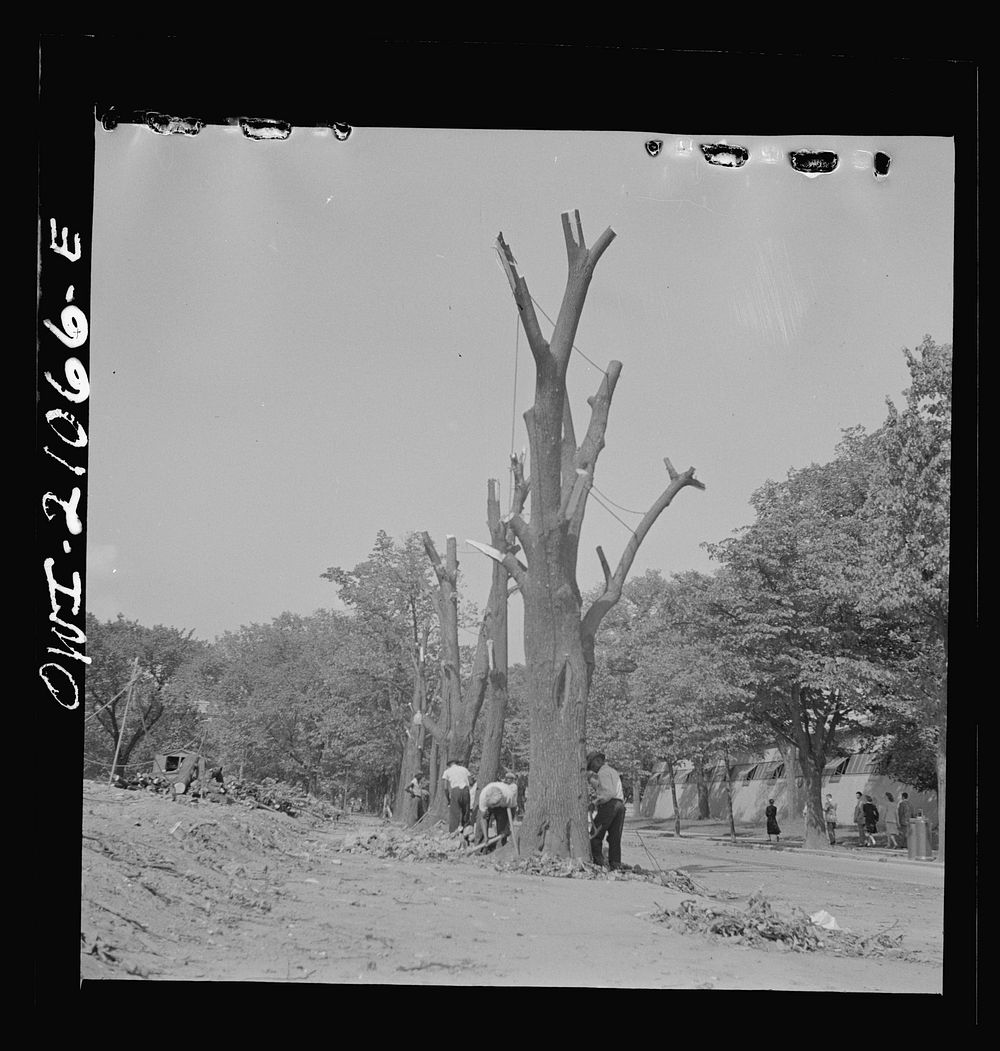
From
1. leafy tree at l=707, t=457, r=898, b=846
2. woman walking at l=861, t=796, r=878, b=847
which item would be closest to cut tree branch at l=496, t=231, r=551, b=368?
leafy tree at l=707, t=457, r=898, b=846

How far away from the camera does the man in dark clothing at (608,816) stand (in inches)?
218

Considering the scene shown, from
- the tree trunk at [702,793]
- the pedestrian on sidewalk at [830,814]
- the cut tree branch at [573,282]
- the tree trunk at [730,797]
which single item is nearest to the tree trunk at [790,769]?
the pedestrian on sidewalk at [830,814]

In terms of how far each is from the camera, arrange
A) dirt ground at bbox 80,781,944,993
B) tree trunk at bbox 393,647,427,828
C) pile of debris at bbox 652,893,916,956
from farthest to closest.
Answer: tree trunk at bbox 393,647,427,828, pile of debris at bbox 652,893,916,956, dirt ground at bbox 80,781,944,993

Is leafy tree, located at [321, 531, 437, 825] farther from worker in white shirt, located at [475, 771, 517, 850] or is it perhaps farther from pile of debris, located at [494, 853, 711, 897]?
pile of debris, located at [494, 853, 711, 897]

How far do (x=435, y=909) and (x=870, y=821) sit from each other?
7.45 feet

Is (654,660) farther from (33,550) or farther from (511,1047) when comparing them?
(33,550)

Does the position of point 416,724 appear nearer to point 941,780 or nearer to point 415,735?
point 415,735

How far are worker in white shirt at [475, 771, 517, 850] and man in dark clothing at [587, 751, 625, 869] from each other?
0.43 meters

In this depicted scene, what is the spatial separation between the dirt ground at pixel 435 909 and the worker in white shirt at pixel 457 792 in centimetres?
19

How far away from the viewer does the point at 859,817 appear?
541cm

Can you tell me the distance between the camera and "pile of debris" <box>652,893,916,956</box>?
530 centimetres

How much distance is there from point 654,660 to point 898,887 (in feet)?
5.44

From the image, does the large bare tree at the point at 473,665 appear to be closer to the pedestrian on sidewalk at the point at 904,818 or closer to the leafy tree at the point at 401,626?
the leafy tree at the point at 401,626

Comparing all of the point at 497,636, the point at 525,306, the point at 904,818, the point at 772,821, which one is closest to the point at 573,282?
the point at 525,306
